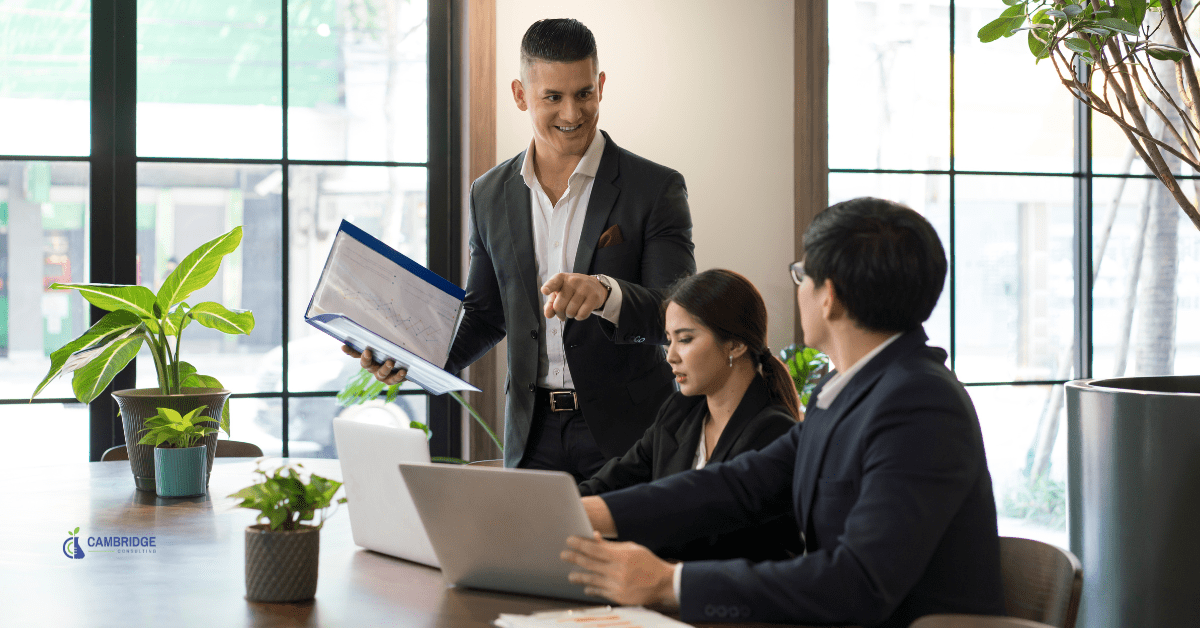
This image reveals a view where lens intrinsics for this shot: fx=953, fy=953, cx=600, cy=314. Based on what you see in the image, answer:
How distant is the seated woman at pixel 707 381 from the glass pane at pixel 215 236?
2073 mm

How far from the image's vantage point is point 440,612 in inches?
46.9

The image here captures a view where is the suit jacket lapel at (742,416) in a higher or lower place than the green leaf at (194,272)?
lower

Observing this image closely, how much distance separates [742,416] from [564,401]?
0.47 metres

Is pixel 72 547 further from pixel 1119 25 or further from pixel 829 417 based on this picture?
pixel 1119 25

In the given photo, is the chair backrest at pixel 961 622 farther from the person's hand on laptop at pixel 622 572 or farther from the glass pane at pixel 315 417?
the glass pane at pixel 315 417

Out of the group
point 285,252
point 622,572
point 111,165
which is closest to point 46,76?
point 111,165

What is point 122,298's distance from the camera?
233cm

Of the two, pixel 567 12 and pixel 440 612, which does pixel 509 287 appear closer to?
pixel 440 612

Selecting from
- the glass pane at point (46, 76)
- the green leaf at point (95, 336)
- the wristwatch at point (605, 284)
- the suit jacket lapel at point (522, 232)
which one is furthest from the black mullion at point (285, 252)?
the wristwatch at point (605, 284)

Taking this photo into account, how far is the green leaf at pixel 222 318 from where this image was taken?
2486mm

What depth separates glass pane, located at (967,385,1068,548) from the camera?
167 inches

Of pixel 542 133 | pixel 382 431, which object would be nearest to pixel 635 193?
pixel 542 133

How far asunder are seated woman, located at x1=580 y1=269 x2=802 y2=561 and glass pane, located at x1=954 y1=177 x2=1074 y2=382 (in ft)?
8.68

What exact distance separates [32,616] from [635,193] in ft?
4.51
